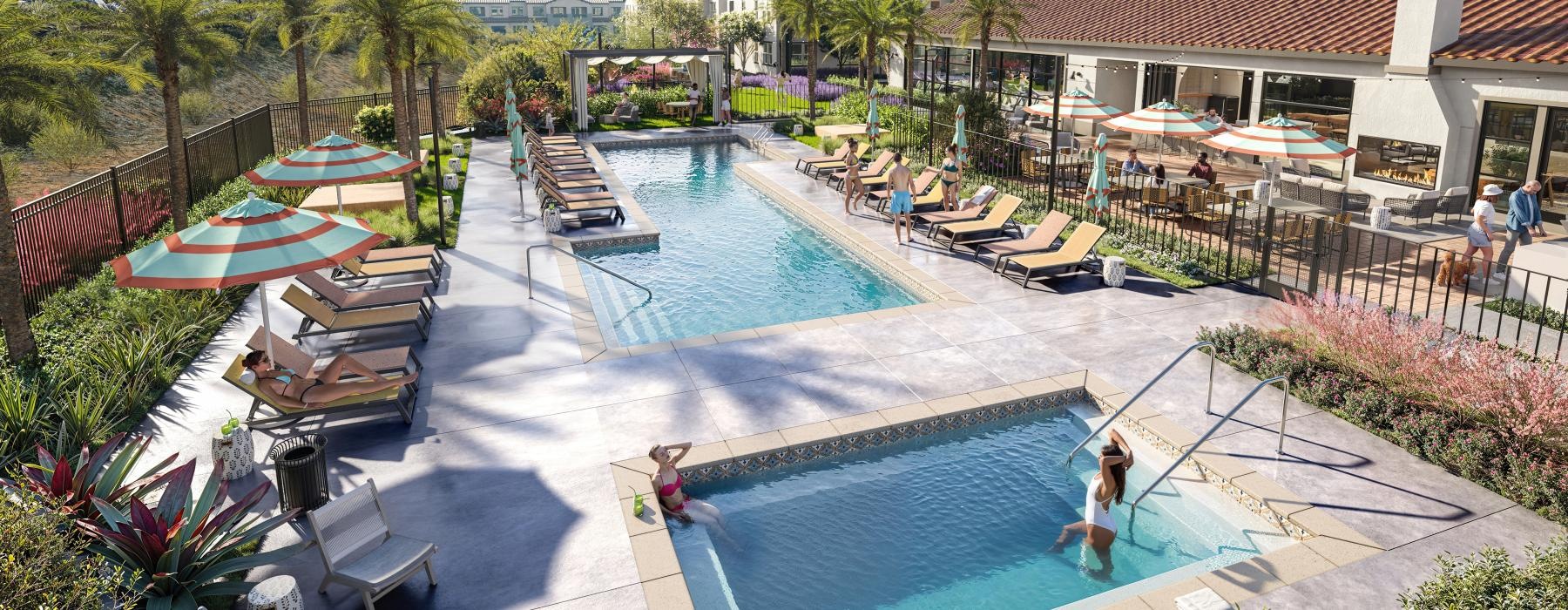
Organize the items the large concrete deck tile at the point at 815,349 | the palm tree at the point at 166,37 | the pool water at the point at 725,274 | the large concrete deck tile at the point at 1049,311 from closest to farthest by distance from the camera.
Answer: the large concrete deck tile at the point at 815,349
the large concrete deck tile at the point at 1049,311
the pool water at the point at 725,274
the palm tree at the point at 166,37

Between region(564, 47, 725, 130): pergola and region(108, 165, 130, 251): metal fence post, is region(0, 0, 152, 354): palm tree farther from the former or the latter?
region(564, 47, 725, 130): pergola

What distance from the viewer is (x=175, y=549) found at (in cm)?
633

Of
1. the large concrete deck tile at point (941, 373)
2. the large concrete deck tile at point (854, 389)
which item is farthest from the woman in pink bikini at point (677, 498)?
the large concrete deck tile at point (941, 373)

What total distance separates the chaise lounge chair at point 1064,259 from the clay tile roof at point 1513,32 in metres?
8.73

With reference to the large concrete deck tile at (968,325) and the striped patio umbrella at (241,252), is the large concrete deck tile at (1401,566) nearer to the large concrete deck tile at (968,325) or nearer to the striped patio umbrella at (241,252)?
the large concrete deck tile at (968,325)

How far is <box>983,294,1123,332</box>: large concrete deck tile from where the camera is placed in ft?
40.2

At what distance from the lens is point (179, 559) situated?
6363mm

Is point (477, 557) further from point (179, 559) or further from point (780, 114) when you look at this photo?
point (780, 114)

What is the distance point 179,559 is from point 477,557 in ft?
6.15

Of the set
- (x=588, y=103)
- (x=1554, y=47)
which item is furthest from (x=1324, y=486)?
(x=588, y=103)

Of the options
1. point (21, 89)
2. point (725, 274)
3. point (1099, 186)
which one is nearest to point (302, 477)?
point (21, 89)

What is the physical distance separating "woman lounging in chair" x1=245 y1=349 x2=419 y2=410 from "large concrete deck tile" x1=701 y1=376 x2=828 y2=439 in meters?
3.07

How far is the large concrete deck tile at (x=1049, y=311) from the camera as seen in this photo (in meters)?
12.3

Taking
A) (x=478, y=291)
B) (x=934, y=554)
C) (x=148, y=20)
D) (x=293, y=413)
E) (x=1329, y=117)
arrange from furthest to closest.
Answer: (x=1329, y=117), (x=148, y=20), (x=478, y=291), (x=293, y=413), (x=934, y=554)
